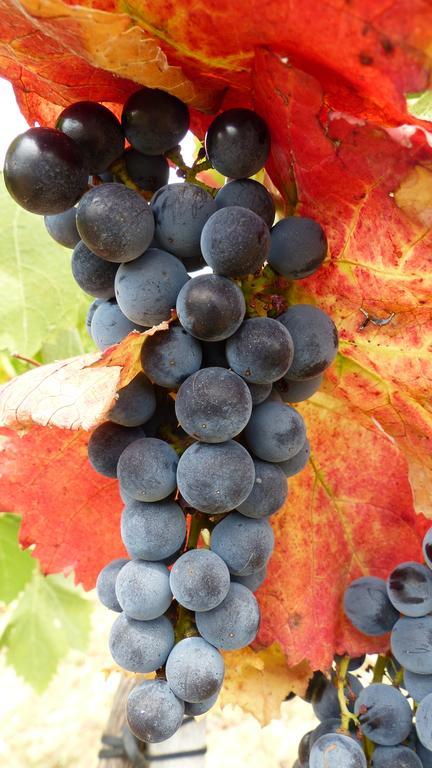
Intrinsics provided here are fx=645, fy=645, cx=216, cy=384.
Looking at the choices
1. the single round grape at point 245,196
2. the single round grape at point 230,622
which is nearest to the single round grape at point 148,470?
the single round grape at point 230,622

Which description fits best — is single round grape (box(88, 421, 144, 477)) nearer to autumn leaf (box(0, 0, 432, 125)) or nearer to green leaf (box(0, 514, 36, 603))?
autumn leaf (box(0, 0, 432, 125))

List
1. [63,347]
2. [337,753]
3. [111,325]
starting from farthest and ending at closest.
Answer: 1. [63,347]
2. [337,753]
3. [111,325]

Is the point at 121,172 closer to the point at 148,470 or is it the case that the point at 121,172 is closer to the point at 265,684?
the point at 148,470

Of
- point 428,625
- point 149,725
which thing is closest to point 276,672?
point 428,625

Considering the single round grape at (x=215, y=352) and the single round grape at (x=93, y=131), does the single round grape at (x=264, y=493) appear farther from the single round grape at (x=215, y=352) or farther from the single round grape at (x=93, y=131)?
the single round grape at (x=93, y=131)

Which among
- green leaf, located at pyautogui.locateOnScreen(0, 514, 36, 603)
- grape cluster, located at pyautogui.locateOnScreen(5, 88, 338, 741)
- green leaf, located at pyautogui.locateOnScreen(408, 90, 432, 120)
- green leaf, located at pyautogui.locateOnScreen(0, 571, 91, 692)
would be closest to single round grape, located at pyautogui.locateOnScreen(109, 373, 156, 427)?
grape cluster, located at pyautogui.locateOnScreen(5, 88, 338, 741)

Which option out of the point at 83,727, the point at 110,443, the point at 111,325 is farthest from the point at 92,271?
the point at 83,727

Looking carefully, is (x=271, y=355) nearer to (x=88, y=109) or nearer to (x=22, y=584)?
(x=88, y=109)
